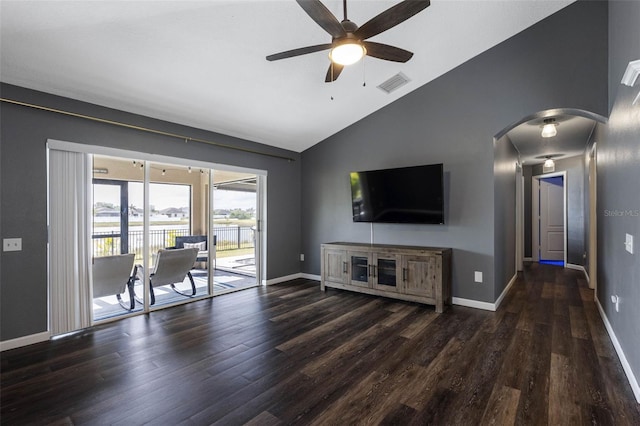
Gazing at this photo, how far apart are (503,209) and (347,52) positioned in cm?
366

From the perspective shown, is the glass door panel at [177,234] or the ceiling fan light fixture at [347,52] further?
the glass door panel at [177,234]

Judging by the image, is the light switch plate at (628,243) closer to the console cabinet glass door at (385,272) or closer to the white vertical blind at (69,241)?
the console cabinet glass door at (385,272)

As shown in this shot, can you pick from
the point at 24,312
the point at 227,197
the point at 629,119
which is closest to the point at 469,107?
the point at 629,119

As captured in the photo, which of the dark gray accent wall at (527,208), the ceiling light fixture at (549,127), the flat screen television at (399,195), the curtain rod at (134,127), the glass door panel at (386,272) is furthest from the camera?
the dark gray accent wall at (527,208)

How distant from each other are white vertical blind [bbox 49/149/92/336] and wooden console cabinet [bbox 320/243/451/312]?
3.17 m

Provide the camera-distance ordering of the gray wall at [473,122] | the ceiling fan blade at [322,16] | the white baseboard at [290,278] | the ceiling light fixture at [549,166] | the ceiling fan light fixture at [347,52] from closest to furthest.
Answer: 1. the ceiling fan blade at [322,16]
2. the ceiling fan light fixture at [347,52]
3. the gray wall at [473,122]
4. the white baseboard at [290,278]
5. the ceiling light fixture at [549,166]

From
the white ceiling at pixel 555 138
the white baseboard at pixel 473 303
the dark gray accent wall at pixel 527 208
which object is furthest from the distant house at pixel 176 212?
the dark gray accent wall at pixel 527 208

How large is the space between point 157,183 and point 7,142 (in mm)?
1455

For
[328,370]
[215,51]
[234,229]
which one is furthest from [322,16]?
[234,229]

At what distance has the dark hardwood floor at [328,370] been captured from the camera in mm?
1947

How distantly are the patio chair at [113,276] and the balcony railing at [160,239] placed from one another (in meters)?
0.09

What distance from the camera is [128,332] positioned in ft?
10.8

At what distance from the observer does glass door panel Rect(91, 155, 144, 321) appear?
11.6 ft

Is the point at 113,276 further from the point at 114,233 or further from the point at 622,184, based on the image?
the point at 622,184
